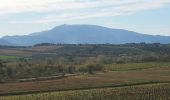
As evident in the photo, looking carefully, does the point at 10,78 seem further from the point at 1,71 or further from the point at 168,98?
the point at 168,98

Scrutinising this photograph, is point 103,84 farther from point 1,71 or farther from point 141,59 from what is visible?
point 141,59

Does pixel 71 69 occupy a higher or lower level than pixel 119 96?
lower

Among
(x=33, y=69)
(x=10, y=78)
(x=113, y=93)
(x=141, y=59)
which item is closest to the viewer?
(x=113, y=93)

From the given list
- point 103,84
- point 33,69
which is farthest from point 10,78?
point 103,84

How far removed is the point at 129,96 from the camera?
6147 centimetres

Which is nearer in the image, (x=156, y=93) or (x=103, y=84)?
(x=156, y=93)

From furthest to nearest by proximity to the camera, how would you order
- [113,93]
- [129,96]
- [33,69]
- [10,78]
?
[33,69] → [10,78] → [113,93] → [129,96]

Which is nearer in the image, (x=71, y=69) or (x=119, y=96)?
(x=119, y=96)

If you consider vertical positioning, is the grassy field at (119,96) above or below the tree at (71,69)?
above

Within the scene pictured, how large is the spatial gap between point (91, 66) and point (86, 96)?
68729mm

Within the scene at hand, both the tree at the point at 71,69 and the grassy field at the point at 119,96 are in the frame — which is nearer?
the grassy field at the point at 119,96

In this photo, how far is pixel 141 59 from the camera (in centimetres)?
17300

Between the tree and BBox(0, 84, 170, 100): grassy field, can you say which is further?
the tree

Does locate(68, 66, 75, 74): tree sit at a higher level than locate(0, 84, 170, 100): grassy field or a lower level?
lower
